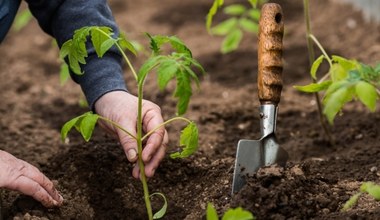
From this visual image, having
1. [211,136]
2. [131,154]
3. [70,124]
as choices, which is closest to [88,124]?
[70,124]

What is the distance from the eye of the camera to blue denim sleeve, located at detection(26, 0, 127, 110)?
93.7 inches

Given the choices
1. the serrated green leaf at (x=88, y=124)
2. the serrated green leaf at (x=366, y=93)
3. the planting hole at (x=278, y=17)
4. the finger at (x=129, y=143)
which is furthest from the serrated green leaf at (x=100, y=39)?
the serrated green leaf at (x=366, y=93)

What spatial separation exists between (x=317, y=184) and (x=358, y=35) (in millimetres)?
2025

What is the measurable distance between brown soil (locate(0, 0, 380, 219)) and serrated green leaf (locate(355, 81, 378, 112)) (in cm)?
35

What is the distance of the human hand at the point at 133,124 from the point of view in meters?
2.12

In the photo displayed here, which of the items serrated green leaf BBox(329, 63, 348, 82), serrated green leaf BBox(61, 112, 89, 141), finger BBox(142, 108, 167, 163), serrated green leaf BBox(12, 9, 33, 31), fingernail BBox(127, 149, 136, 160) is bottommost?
serrated green leaf BBox(12, 9, 33, 31)

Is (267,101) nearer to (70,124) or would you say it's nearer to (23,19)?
(70,124)

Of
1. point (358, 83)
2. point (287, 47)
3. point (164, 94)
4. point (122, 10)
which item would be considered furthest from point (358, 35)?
point (358, 83)

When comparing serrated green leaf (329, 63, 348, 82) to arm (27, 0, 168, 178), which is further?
serrated green leaf (329, 63, 348, 82)

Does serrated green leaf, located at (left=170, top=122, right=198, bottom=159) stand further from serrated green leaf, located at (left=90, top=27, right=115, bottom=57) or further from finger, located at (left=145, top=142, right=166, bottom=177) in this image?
serrated green leaf, located at (left=90, top=27, right=115, bottom=57)

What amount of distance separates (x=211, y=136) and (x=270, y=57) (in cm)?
89

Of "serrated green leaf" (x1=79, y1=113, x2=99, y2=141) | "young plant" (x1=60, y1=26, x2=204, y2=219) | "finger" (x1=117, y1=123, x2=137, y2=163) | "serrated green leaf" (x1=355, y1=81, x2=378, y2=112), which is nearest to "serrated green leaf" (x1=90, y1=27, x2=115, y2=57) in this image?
"young plant" (x1=60, y1=26, x2=204, y2=219)

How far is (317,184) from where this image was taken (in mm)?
2123

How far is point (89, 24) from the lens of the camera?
96.7 inches
